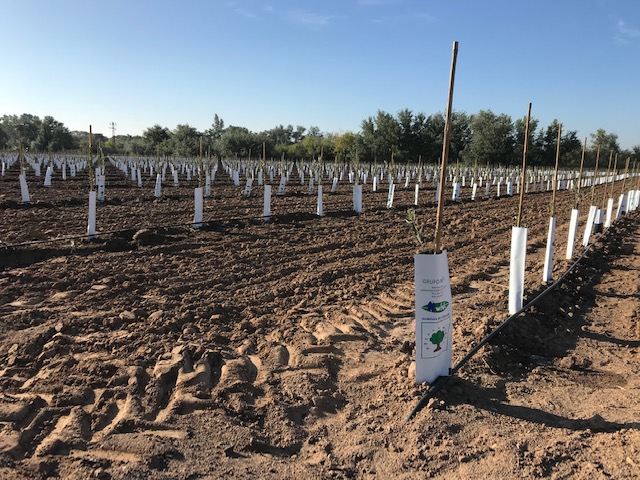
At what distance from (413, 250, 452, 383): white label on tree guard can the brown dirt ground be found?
206 mm

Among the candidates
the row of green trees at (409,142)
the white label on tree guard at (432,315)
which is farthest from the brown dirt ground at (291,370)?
the row of green trees at (409,142)

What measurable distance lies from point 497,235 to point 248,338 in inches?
338

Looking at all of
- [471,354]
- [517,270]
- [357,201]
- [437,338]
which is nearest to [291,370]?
[437,338]

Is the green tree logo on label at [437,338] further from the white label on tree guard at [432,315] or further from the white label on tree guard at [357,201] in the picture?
the white label on tree guard at [357,201]

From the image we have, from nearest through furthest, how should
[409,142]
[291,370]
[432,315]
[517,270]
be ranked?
1. [432,315]
2. [291,370]
3. [517,270]
4. [409,142]

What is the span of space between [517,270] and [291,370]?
286cm

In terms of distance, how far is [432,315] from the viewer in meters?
3.40

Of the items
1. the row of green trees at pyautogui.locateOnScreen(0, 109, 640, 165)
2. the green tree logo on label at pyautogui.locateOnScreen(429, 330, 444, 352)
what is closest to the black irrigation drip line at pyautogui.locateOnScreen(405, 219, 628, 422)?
the green tree logo on label at pyautogui.locateOnScreen(429, 330, 444, 352)

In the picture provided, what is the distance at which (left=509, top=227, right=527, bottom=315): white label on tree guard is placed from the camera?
507cm

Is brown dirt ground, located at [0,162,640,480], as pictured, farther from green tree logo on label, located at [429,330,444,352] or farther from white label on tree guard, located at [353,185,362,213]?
white label on tree guard, located at [353,185,362,213]

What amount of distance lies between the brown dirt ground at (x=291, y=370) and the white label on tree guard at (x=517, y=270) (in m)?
0.24

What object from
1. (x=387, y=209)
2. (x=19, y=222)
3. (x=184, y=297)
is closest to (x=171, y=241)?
(x=184, y=297)

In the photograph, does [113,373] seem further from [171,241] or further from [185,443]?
[171,241]

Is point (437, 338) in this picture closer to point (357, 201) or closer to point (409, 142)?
point (357, 201)
